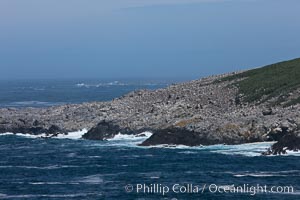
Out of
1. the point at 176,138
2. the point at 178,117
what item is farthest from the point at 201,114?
the point at 176,138

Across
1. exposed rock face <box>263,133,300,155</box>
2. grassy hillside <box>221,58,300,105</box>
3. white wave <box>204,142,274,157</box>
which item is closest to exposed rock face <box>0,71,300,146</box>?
white wave <box>204,142,274,157</box>

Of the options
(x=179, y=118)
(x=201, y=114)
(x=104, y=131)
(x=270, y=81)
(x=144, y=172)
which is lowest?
(x=144, y=172)

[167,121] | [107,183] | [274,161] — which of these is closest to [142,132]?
[167,121]

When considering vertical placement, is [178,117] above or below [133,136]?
above

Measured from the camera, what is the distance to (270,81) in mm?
114812

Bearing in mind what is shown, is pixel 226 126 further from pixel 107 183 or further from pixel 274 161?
pixel 107 183

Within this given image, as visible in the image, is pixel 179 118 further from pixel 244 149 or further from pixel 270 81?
pixel 270 81

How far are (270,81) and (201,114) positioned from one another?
22.8 meters

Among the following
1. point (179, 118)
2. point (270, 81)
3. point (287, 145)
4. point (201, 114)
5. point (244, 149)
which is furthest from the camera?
point (270, 81)

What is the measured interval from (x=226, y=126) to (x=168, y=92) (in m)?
33.8

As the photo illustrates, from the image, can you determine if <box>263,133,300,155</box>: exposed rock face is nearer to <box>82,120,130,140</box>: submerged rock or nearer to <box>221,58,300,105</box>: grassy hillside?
<box>221,58,300,105</box>: grassy hillside

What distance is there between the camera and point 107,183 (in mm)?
61625

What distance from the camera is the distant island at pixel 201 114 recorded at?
274ft

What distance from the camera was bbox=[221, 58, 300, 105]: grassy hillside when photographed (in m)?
105
